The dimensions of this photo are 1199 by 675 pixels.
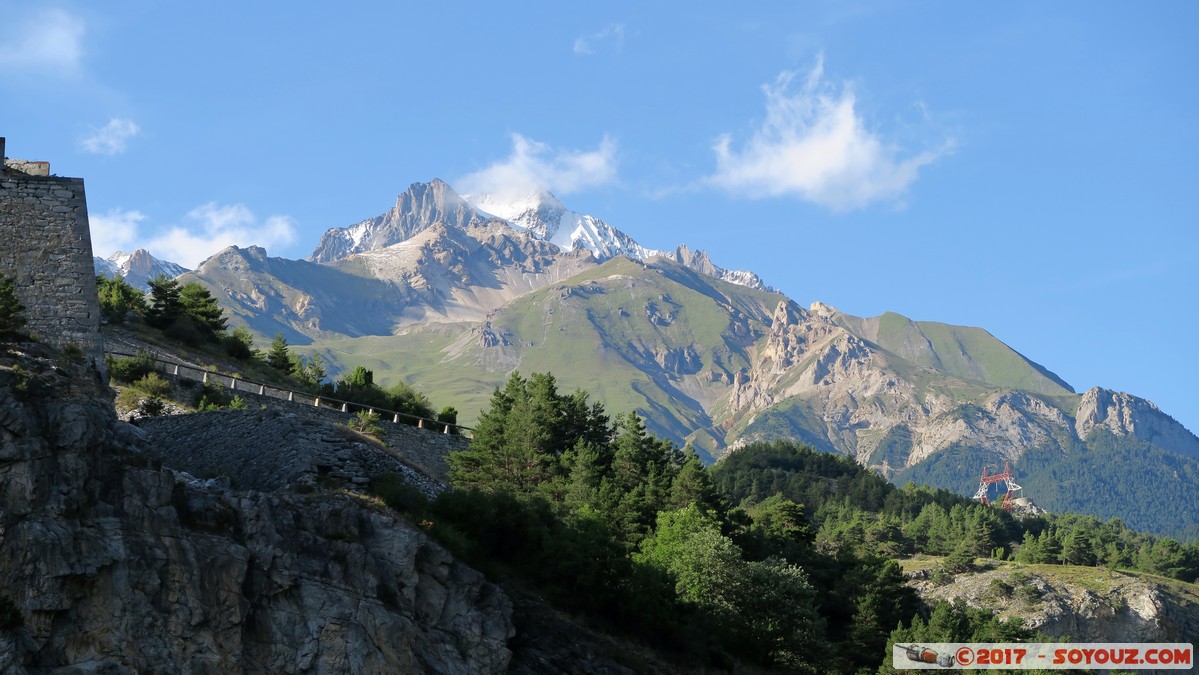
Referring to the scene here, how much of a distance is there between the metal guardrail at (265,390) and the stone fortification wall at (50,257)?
15.7m

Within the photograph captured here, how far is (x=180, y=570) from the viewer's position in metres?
29.5

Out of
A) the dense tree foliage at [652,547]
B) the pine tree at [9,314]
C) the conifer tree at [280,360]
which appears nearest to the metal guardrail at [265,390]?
the dense tree foliage at [652,547]

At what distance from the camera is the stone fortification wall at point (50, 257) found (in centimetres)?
3841

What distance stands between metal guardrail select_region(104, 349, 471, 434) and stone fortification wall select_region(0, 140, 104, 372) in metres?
15.7

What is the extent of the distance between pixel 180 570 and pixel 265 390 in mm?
34205

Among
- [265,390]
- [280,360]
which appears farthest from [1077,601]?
[265,390]

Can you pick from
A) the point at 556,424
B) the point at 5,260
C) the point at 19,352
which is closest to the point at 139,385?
the point at 5,260

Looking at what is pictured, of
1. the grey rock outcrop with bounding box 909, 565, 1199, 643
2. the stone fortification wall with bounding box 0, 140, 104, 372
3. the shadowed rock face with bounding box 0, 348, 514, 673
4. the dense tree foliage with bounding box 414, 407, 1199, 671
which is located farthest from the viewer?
the grey rock outcrop with bounding box 909, 565, 1199, 643

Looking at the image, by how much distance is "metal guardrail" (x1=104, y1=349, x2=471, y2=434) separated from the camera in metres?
56.8

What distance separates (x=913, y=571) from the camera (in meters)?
134

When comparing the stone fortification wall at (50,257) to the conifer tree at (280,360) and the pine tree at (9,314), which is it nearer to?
the pine tree at (9,314)

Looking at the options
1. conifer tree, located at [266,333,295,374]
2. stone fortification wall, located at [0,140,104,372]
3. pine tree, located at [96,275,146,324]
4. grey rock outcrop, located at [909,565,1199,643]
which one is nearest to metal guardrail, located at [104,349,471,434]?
pine tree, located at [96,275,146,324]

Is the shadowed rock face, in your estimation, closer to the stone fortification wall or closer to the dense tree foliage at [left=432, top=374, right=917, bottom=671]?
the stone fortification wall

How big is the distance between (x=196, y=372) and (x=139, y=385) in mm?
7632
